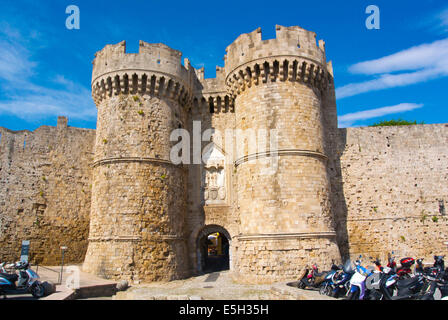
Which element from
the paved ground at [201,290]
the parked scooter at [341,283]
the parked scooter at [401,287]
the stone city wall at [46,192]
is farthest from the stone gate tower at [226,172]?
the parked scooter at [401,287]

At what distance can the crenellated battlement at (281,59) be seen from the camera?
40.9ft

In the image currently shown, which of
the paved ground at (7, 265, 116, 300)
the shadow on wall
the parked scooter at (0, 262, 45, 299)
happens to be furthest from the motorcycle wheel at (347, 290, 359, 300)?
the parked scooter at (0, 262, 45, 299)

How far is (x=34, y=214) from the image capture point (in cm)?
1395

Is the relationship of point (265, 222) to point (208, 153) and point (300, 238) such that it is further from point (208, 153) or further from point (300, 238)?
point (208, 153)

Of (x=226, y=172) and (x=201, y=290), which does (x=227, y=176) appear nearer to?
(x=226, y=172)

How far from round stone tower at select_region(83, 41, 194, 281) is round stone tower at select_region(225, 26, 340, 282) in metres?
2.61

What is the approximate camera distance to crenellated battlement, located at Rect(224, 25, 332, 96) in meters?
12.5

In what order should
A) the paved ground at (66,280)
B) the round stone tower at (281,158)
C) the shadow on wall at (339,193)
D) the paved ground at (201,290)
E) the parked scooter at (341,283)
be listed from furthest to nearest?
the shadow on wall at (339,193) → the round stone tower at (281,158) → the paved ground at (201,290) → the paved ground at (66,280) → the parked scooter at (341,283)

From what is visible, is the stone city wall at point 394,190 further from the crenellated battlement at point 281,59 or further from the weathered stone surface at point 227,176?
the crenellated battlement at point 281,59

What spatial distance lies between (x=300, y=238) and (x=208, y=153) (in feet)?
18.5

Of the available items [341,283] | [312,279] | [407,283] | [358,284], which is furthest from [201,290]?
[407,283]

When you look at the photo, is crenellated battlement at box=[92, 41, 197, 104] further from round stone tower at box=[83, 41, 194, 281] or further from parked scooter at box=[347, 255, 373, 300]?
parked scooter at box=[347, 255, 373, 300]
